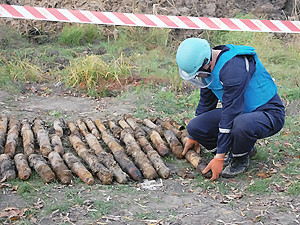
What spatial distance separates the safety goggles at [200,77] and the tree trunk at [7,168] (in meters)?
1.80

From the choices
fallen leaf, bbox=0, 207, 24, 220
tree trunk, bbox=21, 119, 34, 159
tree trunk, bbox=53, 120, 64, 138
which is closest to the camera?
fallen leaf, bbox=0, 207, 24, 220

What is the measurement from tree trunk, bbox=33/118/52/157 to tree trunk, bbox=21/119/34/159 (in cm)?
7

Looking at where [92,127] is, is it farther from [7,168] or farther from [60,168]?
[7,168]

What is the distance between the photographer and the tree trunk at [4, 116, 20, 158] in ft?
14.4

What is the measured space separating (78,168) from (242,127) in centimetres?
158

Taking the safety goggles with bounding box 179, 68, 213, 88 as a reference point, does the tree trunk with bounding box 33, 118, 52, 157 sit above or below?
below

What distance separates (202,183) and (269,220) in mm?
867

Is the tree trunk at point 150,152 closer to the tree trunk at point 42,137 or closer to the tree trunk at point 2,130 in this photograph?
the tree trunk at point 42,137

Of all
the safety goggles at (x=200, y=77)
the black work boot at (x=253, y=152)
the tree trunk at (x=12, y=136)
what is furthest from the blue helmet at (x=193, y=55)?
the tree trunk at (x=12, y=136)

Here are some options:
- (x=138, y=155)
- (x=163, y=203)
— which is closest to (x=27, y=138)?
(x=138, y=155)

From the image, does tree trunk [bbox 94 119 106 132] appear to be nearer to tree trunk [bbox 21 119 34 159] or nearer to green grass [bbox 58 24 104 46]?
tree trunk [bbox 21 119 34 159]

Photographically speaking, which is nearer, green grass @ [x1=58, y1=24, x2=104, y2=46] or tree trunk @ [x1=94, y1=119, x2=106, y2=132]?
tree trunk @ [x1=94, y1=119, x2=106, y2=132]

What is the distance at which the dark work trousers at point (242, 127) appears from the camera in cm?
388

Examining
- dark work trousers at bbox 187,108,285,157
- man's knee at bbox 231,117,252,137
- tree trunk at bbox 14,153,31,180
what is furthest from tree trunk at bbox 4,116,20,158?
man's knee at bbox 231,117,252,137
